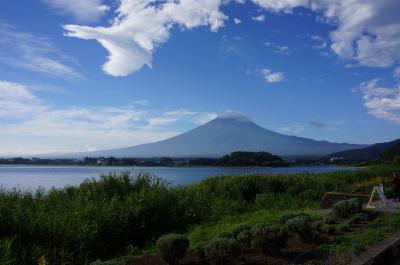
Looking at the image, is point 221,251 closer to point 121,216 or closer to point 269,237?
point 269,237

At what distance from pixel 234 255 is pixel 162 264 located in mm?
1194

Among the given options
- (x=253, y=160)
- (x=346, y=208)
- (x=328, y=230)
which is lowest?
(x=328, y=230)

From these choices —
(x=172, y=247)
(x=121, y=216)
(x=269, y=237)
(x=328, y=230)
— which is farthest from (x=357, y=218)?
(x=172, y=247)

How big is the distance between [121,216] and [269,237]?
5.35m

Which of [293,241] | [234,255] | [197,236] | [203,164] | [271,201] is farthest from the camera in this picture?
[203,164]

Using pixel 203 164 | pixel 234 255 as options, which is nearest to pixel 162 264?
pixel 234 255

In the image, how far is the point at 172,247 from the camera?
732cm

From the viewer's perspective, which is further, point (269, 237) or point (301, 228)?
point (301, 228)

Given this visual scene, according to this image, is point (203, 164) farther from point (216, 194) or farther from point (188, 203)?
point (188, 203)

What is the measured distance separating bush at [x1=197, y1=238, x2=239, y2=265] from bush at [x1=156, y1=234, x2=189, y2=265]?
0.35 meters

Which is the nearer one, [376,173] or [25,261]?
[25,261]

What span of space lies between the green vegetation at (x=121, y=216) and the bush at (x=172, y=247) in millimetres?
1469

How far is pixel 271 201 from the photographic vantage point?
790 inches

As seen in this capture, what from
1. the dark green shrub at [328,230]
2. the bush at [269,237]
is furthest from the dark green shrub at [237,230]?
the dark green shrub at [328,230]
